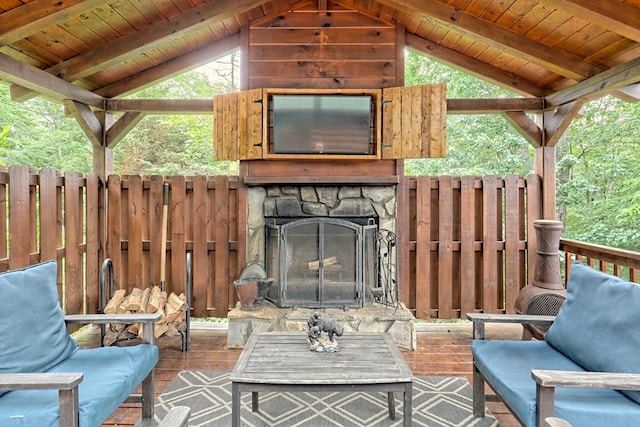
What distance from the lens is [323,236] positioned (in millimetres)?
3408

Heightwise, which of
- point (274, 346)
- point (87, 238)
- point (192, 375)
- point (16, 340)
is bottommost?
point (192, 375)

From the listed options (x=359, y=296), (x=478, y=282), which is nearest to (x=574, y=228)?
(x=478, y=282)

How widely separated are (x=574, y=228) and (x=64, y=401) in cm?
778

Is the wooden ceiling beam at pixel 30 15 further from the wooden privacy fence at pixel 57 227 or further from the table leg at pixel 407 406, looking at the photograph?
the table leg at pixel 407 406

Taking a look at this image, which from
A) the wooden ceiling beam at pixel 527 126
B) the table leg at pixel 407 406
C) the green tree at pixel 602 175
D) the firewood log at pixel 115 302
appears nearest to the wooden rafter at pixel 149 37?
the firewood log at pixel 115 302

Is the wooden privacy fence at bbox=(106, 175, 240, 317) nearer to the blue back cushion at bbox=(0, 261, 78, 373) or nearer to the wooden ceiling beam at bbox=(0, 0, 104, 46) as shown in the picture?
the wooden ceiling beam at bbox=(0, 0, 104, 46)

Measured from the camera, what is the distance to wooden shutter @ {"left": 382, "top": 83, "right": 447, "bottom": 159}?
330cm

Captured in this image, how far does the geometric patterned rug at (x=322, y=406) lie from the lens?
2156 mm

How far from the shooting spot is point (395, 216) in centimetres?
360

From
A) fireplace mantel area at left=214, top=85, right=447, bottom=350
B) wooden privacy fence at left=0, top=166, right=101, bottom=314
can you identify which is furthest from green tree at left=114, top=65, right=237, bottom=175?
fireplace mantel area at left=214, top=85, right=447, bottom=350

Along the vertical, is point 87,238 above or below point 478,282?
above

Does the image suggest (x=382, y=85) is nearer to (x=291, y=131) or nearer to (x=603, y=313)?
(x=291, y=131)

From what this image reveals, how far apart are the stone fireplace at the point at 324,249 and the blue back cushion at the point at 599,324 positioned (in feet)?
4.79

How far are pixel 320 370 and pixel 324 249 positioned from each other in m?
1.66
